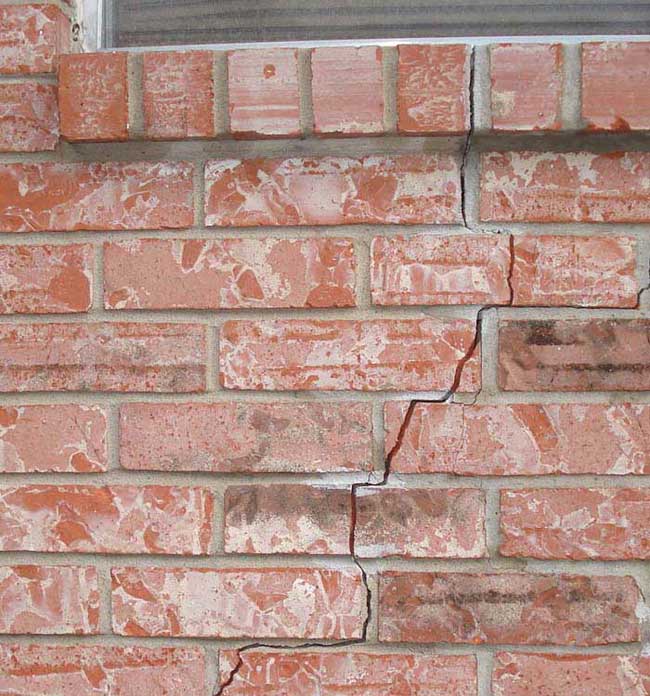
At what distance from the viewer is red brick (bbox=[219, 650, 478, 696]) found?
1.05 meters

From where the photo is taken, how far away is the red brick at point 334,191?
105 cm

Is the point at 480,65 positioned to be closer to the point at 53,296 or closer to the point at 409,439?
the point at 409,439

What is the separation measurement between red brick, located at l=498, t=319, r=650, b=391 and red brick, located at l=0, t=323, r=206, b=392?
45cm

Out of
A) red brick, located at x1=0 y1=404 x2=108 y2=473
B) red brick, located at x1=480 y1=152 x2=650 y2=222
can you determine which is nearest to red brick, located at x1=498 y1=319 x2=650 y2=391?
red brick, located at x1=480 y1=152 x2=650 y2=222

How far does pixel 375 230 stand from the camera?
1.06 m

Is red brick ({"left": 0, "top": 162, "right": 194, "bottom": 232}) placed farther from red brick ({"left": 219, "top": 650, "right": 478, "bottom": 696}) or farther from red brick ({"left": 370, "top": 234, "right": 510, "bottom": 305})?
red brick ({"left": 219, "top": 650, "right": 478, "bottom": 696})

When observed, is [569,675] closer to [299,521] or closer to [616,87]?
[299,521]

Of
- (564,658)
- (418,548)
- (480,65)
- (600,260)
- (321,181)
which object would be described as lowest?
(564,658)

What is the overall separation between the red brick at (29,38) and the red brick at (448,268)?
0.57 metres

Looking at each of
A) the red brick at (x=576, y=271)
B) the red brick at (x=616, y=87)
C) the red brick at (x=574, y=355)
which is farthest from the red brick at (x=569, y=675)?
the red brick at (x=616, y=87)

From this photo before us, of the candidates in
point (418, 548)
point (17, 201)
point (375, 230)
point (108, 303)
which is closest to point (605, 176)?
point (375, 230)

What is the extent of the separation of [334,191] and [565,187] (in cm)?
33

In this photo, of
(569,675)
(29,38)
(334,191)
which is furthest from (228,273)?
(569,675)

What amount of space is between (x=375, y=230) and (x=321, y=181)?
0.35ft
